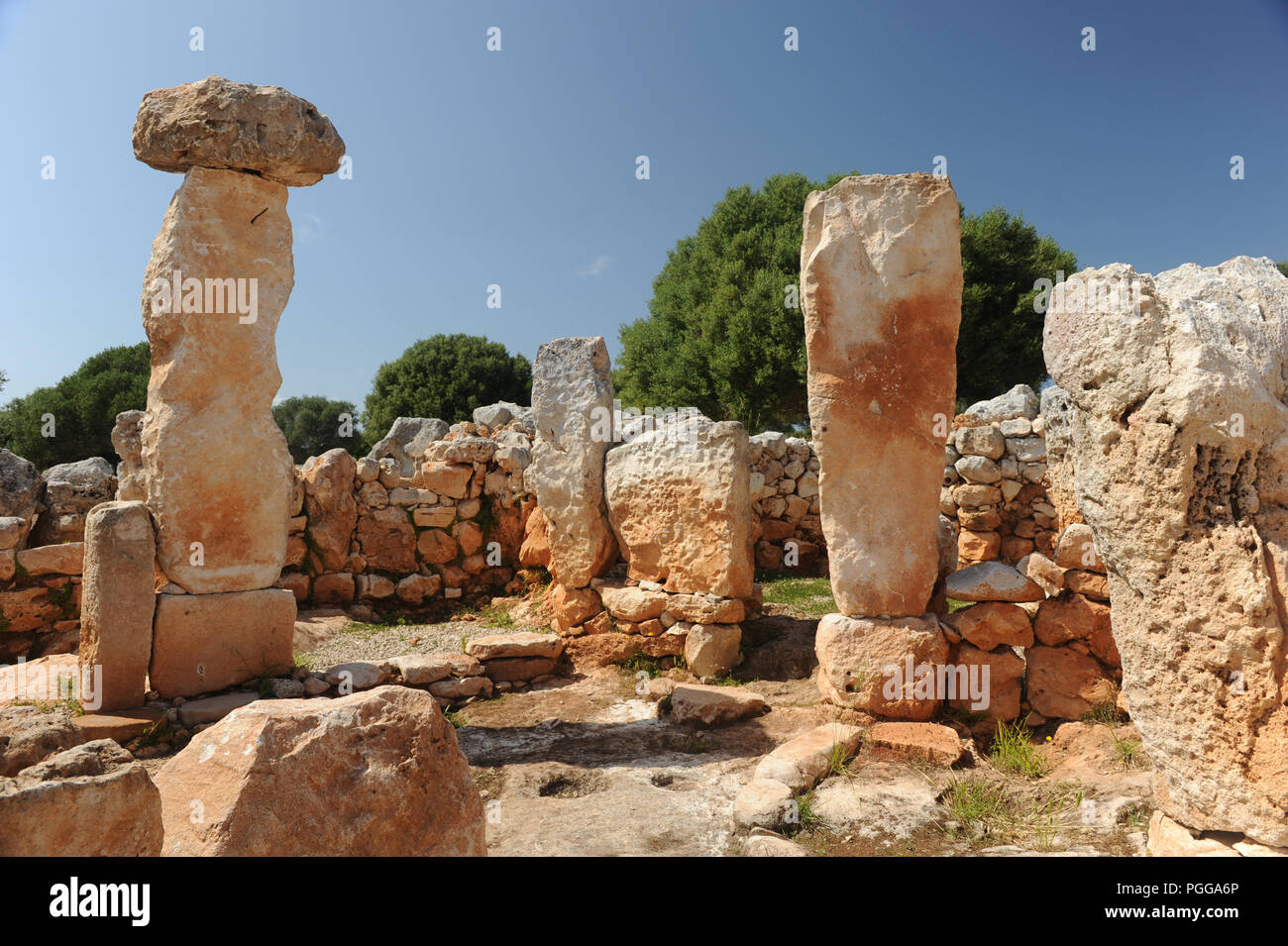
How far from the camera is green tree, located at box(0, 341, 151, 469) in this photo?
1964 cm

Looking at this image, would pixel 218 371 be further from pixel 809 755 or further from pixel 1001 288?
pixel 1001 288

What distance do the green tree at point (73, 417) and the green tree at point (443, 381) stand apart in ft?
19.7

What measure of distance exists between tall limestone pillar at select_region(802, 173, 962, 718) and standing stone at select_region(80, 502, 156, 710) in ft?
12.4

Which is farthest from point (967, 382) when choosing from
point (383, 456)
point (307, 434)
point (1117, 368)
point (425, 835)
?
point (307, 434)

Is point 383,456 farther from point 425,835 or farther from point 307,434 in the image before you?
point 307,434

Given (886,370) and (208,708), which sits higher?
(886,370)

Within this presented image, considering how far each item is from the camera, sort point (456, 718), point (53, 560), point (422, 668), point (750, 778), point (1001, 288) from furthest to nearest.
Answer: point (1001, 288) < point (53, 560) < point (422, 668) < point (456, 718) < point (750, 778)

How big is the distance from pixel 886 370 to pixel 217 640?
407 centimetres

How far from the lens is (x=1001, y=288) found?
16.6m

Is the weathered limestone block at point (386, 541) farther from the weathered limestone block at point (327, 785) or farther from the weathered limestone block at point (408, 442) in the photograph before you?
the weathered limestone block at point (327, 785)

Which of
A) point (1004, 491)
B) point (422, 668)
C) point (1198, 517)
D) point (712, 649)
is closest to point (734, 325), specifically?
point (1004, 491)

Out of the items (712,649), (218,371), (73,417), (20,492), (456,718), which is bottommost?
(456,718)

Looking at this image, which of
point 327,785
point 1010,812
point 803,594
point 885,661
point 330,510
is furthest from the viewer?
point 330,510

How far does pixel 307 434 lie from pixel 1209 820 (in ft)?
96.3
